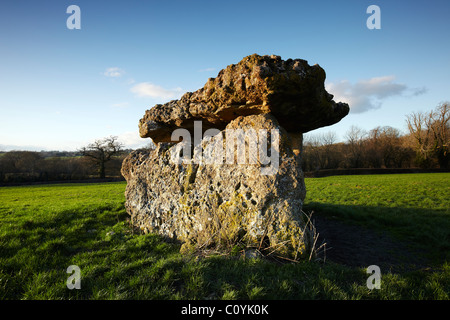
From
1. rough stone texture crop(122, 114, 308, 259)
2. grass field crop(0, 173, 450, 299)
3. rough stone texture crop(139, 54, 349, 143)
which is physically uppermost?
rough stone texture crop(139, 54, 349, 143)

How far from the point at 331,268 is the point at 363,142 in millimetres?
62450

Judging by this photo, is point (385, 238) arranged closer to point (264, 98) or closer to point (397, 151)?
point (264, 98)

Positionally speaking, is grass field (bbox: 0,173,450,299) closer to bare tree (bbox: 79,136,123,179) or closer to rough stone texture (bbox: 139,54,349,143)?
rough stone texture (bbox: 139,54,349,143)

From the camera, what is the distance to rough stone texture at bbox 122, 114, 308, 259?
4848 millimetres

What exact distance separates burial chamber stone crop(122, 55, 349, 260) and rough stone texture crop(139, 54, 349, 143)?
0.02 m

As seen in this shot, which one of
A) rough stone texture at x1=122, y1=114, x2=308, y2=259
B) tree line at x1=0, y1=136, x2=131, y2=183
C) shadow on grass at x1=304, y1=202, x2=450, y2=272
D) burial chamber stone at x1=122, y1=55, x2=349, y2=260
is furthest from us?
tree line at x1=0, y1=136, x2=131, y2=183

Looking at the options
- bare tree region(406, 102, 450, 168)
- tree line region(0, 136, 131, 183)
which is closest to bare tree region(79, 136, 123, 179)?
tree line region(0, 136, 131, 183)

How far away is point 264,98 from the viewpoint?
17.3 feet

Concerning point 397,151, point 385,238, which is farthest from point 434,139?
point 385,238

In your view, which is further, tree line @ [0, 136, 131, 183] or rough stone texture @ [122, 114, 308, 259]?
tree line @ [0, 136, 131, 183]

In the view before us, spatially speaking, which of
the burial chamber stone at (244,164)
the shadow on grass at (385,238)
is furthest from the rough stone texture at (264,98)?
the shadow on grass at (385,238)

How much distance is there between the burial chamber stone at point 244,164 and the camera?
16.3 feet

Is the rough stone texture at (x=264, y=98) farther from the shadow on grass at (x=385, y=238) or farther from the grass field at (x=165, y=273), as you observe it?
the grass field at (x=165, y=273)
